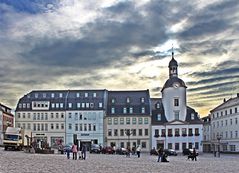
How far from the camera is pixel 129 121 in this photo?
12581 cm

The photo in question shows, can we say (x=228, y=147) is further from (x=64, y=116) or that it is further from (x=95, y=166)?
(x=95, y=166)

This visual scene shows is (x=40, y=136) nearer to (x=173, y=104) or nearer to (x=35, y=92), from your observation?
(x=35, y=92)

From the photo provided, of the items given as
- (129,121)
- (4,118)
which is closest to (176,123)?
(129,121)

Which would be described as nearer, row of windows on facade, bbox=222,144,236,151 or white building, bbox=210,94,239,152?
white building, bbox=210,94,239,152

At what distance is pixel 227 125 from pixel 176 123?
12.8 metres

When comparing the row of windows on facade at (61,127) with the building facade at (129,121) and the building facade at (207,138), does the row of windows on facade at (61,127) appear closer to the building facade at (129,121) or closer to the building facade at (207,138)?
the building facade at (129,121)

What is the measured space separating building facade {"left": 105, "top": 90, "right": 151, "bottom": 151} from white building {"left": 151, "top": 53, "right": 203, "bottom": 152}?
3658 mm

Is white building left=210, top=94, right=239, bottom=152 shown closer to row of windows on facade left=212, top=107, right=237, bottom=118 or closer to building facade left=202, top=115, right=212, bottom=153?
row of windows on facade left=212, top=107, right=237, bottom=118

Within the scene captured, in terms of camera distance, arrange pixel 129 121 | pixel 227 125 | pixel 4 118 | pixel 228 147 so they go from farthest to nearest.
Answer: pixel 4 118, pixel 129 121, pixel 227 125, pixel 228 147

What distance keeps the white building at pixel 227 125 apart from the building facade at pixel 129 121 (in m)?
18.8

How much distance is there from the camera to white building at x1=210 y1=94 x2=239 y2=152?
371 ft

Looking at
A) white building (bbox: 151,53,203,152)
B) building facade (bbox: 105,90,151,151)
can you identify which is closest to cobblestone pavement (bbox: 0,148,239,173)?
white building (bbox: 151,53,203,152)

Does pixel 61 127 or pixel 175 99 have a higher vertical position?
pixel 175 99

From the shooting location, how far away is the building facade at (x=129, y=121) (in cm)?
12400
